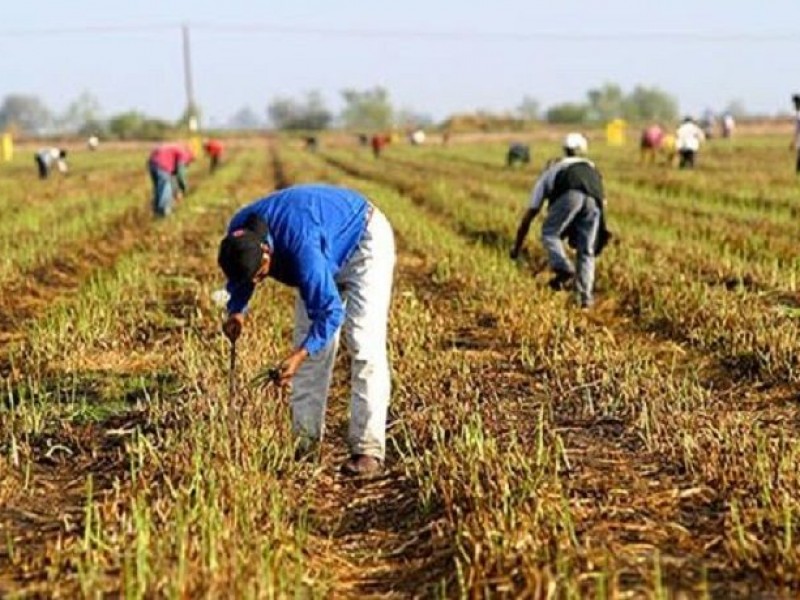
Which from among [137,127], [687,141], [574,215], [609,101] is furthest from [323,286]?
[609,101]

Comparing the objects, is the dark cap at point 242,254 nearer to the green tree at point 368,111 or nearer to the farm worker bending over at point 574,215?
the farm worker bending over at point 574,215

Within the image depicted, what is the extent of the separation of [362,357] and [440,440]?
1.65 ft

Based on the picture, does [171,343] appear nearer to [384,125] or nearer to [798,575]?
[798,575]

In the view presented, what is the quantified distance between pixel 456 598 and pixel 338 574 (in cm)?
54

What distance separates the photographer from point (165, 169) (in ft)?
57.2

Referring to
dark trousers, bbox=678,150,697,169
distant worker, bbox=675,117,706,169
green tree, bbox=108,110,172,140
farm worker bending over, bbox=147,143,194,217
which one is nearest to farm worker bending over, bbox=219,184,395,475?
farm worker bending over, bbox=147,143,194,217

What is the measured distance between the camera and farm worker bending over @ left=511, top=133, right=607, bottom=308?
10.2m

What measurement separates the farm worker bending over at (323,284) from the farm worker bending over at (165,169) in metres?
11.9

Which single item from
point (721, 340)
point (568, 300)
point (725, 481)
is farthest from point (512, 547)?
point (568, 300)

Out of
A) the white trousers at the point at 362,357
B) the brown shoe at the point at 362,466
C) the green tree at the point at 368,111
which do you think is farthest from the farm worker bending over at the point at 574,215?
the green tree at the point at 368,111

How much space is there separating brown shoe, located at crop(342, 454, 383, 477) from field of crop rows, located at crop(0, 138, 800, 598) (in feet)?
0.26

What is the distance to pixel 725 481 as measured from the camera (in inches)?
199

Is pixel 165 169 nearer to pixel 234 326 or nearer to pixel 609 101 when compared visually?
pixel 234 326

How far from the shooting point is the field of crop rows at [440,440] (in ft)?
13.7
